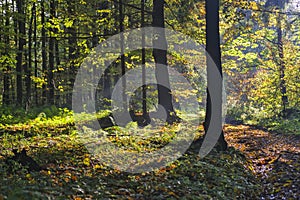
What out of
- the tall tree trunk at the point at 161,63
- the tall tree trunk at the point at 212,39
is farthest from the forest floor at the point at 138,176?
the tall tree trunk at the point at 161,63

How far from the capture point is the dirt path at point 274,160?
7.49 meters

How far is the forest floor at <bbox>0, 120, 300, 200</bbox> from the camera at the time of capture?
18.6 ft

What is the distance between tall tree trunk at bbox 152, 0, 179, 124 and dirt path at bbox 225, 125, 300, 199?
308cm

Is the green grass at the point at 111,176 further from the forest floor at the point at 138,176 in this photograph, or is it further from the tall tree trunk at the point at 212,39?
the tall tree trunk at the point at 212,39

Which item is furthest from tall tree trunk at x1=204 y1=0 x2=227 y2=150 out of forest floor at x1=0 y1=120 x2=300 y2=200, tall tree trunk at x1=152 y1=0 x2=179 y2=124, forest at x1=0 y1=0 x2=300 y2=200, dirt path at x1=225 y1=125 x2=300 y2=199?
tall tree trunk at x1=152 y1=0 x2=179 y2=124

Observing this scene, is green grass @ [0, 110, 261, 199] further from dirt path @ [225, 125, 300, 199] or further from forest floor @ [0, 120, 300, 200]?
dirt path @ [225, 125, 300, 199]

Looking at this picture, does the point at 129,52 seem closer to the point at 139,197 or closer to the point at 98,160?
the point at 98,160

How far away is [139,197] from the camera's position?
5996mm

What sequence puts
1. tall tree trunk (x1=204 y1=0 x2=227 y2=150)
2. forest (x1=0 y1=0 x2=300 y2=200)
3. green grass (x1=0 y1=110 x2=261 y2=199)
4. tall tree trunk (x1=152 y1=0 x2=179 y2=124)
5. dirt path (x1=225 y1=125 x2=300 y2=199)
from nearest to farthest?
1. green grass (x1=0 y1=110 x2=261 y2=199)
2. forest (x1=0 y1=0 x2=300 y2=200)
3. dirt path (x1=225 y1=125 x2=300 y2=199)
4. tall tree trunk (x1=204 y1=0 x2=227 y2=150)
5. tall tree trunk (x1=152 y1=0 x2=179 y2=124)

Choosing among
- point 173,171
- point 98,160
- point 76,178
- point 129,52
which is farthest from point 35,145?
point 129,52

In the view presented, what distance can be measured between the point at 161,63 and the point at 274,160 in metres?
7.18

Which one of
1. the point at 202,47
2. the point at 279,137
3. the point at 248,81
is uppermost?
the point at 202,47

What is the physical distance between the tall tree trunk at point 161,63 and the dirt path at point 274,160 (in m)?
3.08

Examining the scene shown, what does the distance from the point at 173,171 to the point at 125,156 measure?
151 centimetres
